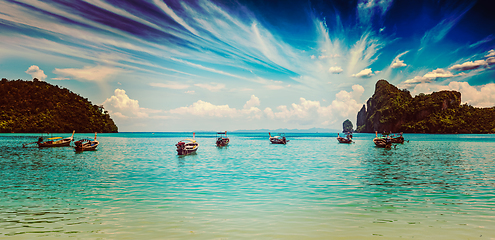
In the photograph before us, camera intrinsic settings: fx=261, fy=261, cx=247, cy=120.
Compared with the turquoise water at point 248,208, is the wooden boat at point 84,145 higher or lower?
higher

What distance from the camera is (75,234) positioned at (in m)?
10.6

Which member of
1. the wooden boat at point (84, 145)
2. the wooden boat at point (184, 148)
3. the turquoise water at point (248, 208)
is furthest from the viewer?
the wooden boat at point (84, 145)

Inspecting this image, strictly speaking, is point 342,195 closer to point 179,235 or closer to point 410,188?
point 410,188

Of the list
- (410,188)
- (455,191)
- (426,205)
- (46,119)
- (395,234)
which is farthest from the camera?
(46,119)

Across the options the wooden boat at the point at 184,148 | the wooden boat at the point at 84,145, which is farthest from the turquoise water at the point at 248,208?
the wooden boat at the point at 84,145

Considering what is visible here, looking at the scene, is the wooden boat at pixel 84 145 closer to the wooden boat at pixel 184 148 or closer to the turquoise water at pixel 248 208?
the wooden boat at pixel 184 148

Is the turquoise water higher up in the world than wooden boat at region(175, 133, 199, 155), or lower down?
lower down

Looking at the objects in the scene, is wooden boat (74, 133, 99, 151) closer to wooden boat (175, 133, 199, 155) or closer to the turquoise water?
wooden boat (175, 133, 199, 155)

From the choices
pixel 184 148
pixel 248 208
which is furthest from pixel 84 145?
pixel 248 208

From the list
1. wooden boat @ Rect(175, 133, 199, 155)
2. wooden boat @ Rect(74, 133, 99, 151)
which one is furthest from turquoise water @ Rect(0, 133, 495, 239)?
wooden boat @ Rect(74, 133, 99, 151)

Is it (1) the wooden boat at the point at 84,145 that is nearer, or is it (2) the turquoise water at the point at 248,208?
(2) the turquoise water at the point at 248,208

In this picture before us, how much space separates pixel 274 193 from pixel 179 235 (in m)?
9.51

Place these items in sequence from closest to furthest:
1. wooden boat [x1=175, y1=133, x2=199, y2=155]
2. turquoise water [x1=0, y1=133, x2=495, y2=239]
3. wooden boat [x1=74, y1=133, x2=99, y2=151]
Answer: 1. turquoise water [x1=0, y1=133, x2=495, y2=239]
2. wooden boat [x1=175, y1=133, x2=199, y2=155]
3. wooden boat [x1=74, y1=133, x2=99, y2=151]

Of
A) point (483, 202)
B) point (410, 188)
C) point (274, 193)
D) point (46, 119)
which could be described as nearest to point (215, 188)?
point (274, 193)
